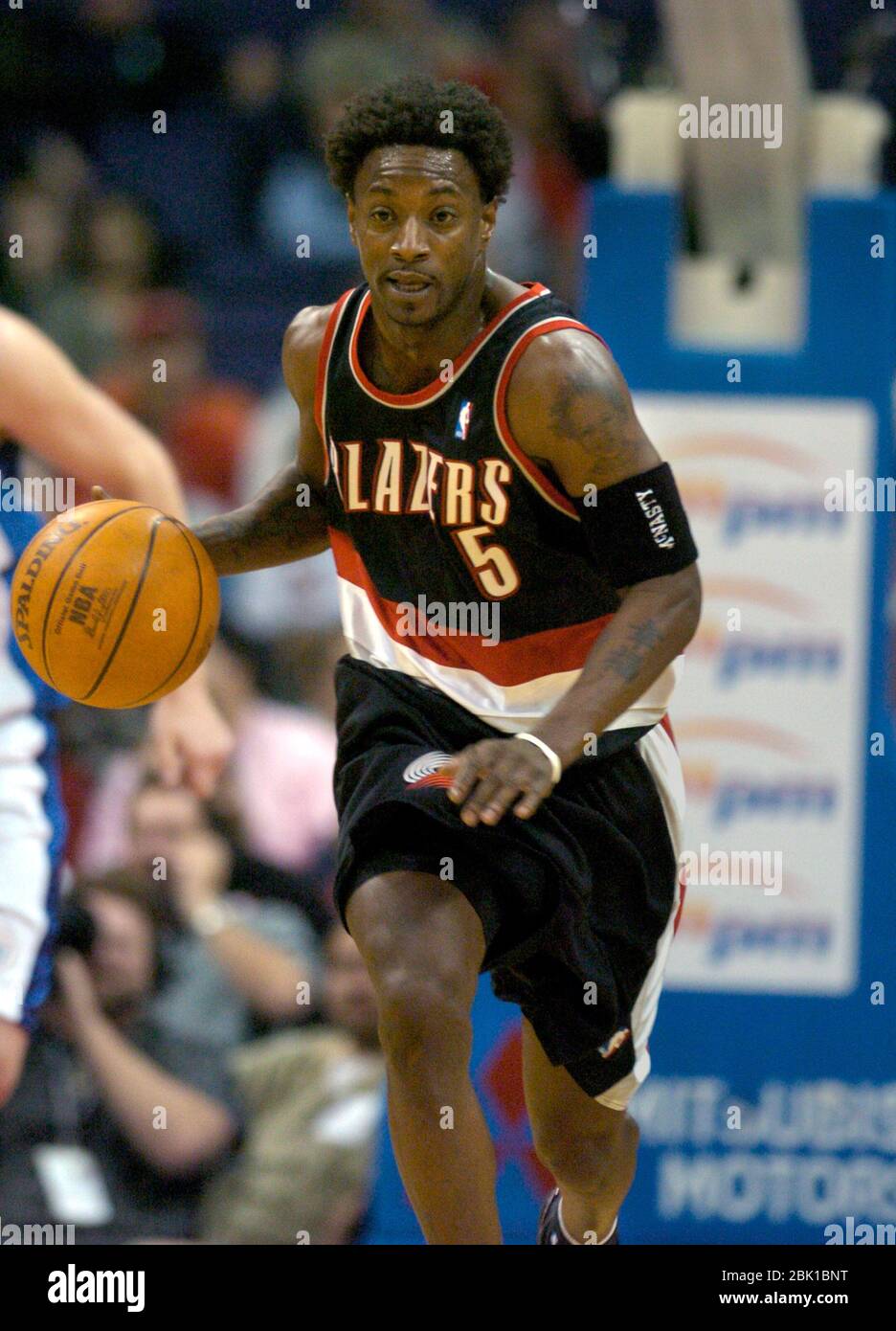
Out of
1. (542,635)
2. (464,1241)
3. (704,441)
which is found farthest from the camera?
(704,441)

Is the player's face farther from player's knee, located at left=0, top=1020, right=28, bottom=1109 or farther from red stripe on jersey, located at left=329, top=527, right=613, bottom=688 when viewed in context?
player's knee, located at left=0, top=1020, right=28, bottom=1109

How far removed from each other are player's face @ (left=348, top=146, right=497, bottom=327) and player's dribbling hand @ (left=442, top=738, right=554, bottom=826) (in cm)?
79

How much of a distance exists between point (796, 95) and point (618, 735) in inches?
109

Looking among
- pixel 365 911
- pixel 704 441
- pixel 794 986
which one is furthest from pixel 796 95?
pixel 365 911

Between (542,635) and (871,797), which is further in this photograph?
(871,797)

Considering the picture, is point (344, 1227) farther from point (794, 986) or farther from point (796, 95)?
point (796, 95)

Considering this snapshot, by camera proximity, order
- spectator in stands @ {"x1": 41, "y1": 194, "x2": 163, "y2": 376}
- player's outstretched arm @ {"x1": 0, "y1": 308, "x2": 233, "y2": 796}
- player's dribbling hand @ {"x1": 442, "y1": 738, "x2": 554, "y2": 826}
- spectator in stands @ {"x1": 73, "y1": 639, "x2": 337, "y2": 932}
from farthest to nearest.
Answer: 1. spectator in stands @ {"x1": 41, "y1": 194, "x2": 163, "y2": 376}
2. spectator in stands @ {"x1": 73, "y1": 639, "x2": 337, "y2": 932}
3. player's outstretched arm @ {"x1": 0, "y1": 308, "x2": 233, "y2": 796}
4. player's dribbling hand @ {"x1": 442, "y1": 738, "x2": 554, "y2": 826}

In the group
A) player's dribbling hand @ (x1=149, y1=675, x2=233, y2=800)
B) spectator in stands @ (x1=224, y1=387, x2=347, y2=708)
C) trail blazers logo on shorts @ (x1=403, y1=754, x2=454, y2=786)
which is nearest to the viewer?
trail blazers logo on shorts @ (x1=403, y1=754, x2=454, y2=786)

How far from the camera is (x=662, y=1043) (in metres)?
5.61

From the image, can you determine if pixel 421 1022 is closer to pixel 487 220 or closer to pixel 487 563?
pixel 487 563

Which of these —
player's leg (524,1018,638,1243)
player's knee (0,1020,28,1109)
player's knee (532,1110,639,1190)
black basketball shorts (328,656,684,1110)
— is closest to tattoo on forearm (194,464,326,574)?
black basketball shorts (328,656,684,1110)

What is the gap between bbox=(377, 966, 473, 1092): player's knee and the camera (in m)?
3.20

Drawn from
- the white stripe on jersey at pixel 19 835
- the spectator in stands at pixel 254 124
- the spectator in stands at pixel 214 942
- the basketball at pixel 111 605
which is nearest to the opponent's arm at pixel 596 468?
the basketball at pixel 111 605

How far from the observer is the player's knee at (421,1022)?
10.5 ft
